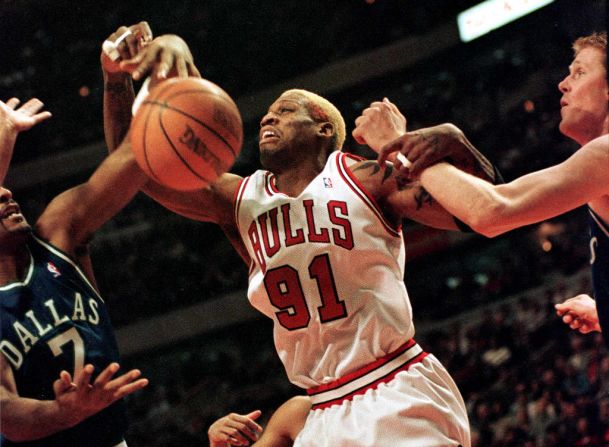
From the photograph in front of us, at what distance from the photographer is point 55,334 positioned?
3.36m

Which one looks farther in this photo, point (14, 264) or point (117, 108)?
point (117, 108)

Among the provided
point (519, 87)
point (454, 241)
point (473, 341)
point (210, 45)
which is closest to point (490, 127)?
point (519, 87)

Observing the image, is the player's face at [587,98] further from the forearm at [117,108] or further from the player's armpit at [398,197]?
the forearm at [117,108]

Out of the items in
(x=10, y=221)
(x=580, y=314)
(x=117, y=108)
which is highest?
(x=117, y=108)

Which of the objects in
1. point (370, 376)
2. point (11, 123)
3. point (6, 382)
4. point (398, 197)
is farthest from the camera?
point (11, 123)

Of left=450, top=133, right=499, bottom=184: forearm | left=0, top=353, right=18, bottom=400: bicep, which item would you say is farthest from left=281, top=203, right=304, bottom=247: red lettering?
left=0, top=353, right=18, bottom=400: bicep

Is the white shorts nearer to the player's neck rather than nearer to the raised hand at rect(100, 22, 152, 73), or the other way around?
the player's neck

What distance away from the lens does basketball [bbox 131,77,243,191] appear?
299 centimetres

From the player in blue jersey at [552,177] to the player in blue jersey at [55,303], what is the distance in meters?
→ 1.08

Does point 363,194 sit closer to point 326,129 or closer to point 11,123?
point 326,129

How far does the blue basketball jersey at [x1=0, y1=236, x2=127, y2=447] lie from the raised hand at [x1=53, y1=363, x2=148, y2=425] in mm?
437

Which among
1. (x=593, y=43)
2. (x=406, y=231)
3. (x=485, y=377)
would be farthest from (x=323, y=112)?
Result: (x=406, y=231)

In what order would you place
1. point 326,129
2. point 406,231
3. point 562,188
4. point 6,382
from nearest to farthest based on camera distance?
point 562,188
point 6,382
point 326,129
point 406,231

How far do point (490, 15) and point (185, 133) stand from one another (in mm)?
11709
